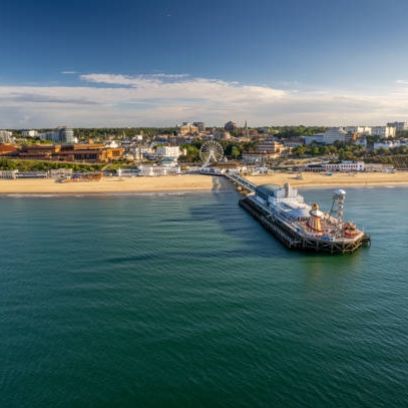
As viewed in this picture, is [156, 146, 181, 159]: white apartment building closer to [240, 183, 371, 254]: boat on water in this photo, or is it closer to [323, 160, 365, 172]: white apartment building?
[323, 160, 365, 172]: white apartment building

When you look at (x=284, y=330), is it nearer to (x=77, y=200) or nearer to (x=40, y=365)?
(x=40, y=365)

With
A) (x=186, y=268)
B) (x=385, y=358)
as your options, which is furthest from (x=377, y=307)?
(x=186, y=268)

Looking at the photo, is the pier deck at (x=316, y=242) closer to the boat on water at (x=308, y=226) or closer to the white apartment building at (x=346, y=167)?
the boat on water at (x=308, y=226)

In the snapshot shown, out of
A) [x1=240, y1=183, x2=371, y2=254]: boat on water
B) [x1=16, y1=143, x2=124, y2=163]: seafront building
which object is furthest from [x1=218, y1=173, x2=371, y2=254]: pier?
[x1=16, y1=143, x2=124, y2=163]: seafront building

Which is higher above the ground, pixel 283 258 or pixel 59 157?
pixel 59 157

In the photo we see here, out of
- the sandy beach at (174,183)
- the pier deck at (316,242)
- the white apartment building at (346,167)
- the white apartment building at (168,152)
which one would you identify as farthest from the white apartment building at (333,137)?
the pier deck at (316,242)

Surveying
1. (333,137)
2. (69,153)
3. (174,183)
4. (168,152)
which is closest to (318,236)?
(174,183)

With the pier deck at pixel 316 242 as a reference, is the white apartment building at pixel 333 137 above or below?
above
